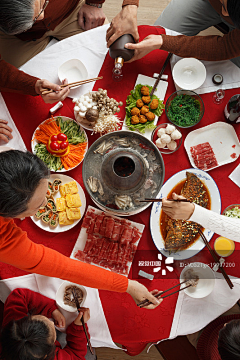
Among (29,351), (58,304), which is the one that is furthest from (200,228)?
(29,351)

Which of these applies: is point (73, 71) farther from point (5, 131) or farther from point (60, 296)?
point (60, 296)

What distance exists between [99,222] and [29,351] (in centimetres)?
100

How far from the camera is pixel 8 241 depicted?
1.85 metres

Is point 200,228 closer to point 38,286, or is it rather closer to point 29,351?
point 38,286

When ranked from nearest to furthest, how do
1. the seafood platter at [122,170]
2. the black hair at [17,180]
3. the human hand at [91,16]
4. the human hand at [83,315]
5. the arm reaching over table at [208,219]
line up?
the black hair at [17,180]
the seafood platter at [122,170]
the arm reaching over table at [208,219]
the human hand at [83,315]
the human hand at [91,16]

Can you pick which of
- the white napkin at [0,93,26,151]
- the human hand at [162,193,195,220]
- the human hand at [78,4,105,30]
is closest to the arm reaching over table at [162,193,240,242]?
the human hand at [162,193,195,220]

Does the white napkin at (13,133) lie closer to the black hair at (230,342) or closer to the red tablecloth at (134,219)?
the red tablecloth at (134,219)

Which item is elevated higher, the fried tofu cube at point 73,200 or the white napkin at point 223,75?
the white napkin at point 223,75

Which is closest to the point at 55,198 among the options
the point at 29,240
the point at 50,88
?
the point at 29,240

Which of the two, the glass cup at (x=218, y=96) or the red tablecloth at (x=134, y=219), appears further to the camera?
the glass cup at (x=218, y=96)

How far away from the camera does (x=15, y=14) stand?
164 centimetres

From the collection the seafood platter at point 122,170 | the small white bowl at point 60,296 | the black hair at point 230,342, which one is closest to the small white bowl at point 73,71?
the seafood platter at point 122,170

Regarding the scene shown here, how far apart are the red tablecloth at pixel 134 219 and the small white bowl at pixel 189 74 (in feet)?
0.21

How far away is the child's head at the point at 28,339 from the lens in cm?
195
